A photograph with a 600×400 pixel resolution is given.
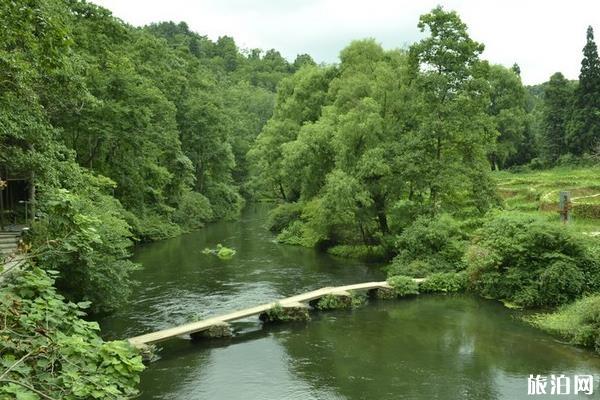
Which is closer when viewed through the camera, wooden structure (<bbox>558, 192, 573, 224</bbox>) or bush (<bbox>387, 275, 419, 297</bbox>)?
bush (<bbox>387, 275, 419, 297</bbox>)

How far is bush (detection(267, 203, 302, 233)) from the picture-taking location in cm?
4156

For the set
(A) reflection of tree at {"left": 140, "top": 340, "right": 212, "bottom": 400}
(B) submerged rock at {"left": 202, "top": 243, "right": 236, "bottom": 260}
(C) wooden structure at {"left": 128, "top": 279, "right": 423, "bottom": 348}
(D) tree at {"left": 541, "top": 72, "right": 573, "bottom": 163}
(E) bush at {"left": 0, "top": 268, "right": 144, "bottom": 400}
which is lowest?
(A) reflection of tree at {"left": 140, "top": 340, "right": 212, "bottom": 400}

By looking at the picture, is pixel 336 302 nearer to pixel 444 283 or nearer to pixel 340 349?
pixel 340 349

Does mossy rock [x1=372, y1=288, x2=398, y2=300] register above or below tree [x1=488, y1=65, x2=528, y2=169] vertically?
below

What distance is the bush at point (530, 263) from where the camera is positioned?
66.1ft

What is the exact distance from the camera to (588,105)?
181 feet

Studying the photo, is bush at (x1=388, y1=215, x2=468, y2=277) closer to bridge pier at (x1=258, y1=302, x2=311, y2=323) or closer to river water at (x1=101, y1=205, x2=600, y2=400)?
river water at (x1=101, y1=205, x2=600, y2=400)

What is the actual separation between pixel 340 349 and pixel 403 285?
739 centimetres

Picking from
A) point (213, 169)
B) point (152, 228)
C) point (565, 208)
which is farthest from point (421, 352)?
point (213, 169)

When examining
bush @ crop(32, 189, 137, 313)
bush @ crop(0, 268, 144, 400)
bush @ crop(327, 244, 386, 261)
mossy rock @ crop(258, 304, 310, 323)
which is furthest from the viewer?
bush @ crop(327, 244, 386, 261)

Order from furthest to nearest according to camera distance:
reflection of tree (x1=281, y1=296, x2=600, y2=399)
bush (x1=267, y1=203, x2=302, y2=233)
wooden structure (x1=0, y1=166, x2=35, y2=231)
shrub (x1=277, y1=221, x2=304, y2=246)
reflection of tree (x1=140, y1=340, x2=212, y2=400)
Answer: bush (x1=267, y1=203, x2=302, y2=233) → shrub (x1=277, y1=221, x2=304, y2=246) → wooden structure (x1=0, y1=166, x2=35, y2=231) → reflection of tree (x1=281, y1=296, x2=600, y2=399) → reflection of tree (x1=140, y1=340, x2=212, y2=400)

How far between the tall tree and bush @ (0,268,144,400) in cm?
5804

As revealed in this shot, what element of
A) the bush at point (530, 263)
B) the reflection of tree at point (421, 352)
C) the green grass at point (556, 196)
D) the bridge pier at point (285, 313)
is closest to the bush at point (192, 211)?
the green grass at point (556, 196)

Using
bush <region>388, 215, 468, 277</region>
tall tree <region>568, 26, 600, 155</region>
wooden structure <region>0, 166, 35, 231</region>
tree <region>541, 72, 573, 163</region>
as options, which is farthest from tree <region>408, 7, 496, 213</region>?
tree <region>541, 72, 573, 163</region>
